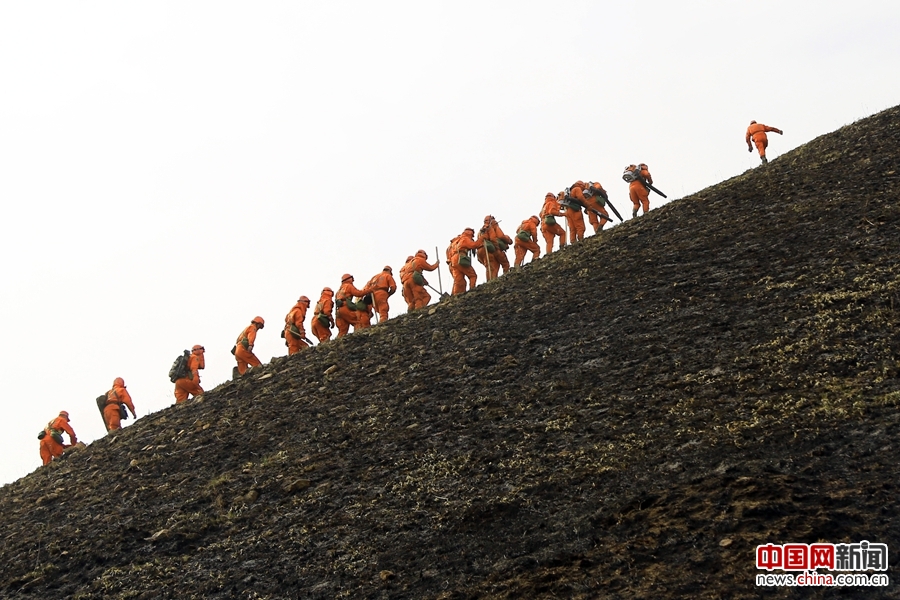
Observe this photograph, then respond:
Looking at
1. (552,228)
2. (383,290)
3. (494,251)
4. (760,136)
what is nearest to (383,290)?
(383,290)

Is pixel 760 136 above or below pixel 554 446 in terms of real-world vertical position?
above

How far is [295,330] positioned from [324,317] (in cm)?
68

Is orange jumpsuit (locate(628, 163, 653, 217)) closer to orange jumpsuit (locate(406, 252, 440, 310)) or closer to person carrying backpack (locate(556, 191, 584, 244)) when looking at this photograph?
person carrying backpack (locate(556, 191, 584, 244))

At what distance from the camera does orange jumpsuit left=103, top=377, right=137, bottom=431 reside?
2136 cm

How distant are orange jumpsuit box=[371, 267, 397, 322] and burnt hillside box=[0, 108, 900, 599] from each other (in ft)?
5.98

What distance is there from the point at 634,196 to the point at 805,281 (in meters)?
8.89

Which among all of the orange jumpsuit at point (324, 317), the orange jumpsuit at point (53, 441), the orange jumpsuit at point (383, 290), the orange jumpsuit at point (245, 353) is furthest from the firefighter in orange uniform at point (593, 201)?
the orange jumpsuit at point (53, 441)

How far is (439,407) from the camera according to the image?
49.9ft

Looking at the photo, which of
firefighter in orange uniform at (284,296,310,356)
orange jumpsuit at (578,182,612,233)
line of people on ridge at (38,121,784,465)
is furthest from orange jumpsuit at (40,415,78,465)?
orange jumpsuit at (578,182,612,233)

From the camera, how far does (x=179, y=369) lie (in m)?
20.9

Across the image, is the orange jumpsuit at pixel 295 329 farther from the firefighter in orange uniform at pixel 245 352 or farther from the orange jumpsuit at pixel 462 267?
the orange jumpsuit at pixel 462 267

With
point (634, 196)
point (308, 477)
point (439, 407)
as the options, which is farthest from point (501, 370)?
point (634, 196)

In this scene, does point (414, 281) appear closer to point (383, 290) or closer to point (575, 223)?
point (383, 290)

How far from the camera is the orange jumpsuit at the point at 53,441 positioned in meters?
21.6
